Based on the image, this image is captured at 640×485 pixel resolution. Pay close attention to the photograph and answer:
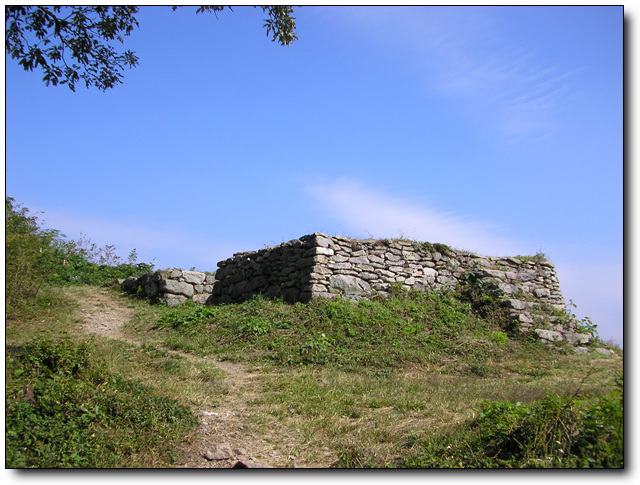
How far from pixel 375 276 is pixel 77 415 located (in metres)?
7.96

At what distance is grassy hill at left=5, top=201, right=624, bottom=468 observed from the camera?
385 cm

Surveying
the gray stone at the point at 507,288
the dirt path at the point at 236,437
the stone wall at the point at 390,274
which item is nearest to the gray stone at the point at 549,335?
the stone wall at the point at 390,274

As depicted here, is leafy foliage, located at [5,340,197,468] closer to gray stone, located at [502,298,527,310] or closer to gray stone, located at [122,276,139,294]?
gray stone, located at [502,298,527,310]

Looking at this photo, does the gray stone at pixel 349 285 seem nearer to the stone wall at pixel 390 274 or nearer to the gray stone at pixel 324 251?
the stone wall at pixel 390 274

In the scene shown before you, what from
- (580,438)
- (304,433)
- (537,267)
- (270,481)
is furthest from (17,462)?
(537,267)

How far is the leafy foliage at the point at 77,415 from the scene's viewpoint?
3861 mm

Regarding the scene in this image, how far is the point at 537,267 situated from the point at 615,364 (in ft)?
14.0

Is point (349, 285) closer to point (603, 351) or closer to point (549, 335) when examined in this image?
point (549, 335)

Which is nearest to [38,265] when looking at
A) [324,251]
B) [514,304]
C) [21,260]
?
[21,260]

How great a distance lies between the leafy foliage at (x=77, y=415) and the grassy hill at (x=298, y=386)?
0.02m

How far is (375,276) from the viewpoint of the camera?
11578mm

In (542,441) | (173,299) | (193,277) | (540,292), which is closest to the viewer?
(542,441)

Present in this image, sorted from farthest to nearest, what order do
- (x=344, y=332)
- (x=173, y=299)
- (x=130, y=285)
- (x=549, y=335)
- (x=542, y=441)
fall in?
(x=130, y=285), (x=173, y=299), (x=549, y=335), (x=344, y=332), (x=542, y=441)

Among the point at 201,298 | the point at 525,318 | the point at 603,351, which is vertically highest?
the point at 525,318
